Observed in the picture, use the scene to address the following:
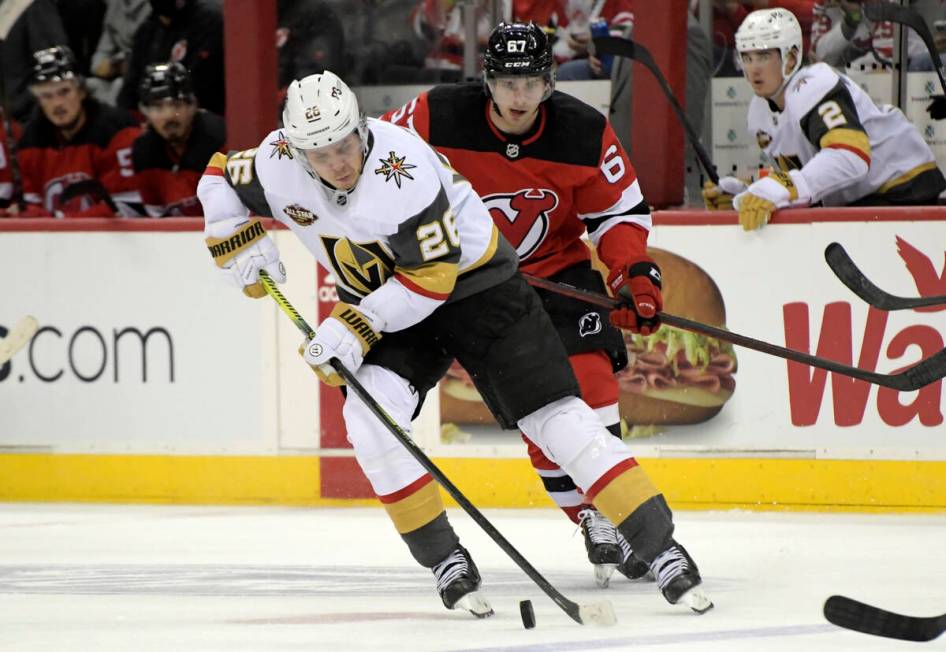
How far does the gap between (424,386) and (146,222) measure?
2164 millimetres

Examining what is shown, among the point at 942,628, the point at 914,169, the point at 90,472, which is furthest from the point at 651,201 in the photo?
the point at 942,628

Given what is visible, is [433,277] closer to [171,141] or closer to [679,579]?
[679,579]

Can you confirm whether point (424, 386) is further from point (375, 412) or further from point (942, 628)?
point (942, 628)

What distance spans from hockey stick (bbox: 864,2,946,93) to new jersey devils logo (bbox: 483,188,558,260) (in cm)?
201

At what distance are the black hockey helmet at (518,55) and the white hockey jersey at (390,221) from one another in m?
0.34

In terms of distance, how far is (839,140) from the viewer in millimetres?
5289

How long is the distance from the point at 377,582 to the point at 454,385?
136 centimetres

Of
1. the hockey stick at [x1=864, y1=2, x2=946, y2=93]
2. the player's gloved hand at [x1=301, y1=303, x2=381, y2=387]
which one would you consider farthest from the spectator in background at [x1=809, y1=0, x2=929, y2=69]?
the player's gloved hand at [x1=301, y1=303, x2=381, y2=387]

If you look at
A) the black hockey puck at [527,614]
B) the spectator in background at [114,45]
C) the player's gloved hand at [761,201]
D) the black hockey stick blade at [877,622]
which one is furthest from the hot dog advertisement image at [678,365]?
the spectator in background at [114,45]

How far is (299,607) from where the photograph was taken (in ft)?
12.4

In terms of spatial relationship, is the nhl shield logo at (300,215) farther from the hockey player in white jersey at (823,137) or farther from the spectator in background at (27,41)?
the spectator in background at (27,41)

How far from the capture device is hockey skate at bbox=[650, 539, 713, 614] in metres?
3.54

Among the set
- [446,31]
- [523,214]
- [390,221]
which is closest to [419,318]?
[390,221]

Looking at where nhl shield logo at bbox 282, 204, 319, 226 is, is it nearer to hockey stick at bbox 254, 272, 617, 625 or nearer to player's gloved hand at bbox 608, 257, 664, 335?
hockey stick at bbox 254, 272, 617, 625
